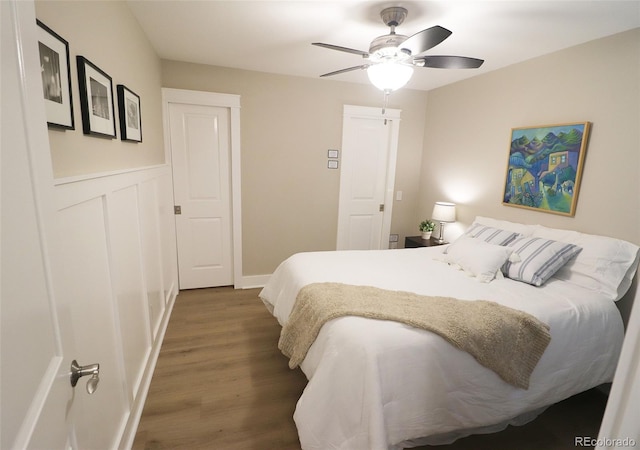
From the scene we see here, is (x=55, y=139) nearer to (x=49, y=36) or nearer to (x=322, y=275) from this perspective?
(x=49, y=36)

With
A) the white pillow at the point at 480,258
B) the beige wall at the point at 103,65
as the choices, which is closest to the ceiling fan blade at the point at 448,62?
the white pillow at the point at 480,258

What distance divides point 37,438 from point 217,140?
327 centimetres

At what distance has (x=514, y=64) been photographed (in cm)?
285

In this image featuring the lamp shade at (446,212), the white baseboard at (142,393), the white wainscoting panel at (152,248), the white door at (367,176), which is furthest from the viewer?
the white door at (367,176)

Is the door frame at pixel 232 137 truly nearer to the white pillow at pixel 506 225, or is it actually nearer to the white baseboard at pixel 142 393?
the white baseboard at pixel 142 393

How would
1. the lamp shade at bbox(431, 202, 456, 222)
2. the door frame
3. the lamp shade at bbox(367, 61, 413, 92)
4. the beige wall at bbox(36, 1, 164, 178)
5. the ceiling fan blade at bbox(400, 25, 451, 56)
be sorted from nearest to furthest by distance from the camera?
the beige wall at bbox(36, 1, 164, 178) < the ceiling fan blade at bbox(400, 25, 451, 56) < the lamp shade at bbox(367, 61, 413, 92) < the door frame < the lamp shade at bbox(431, 202, 456, 222)

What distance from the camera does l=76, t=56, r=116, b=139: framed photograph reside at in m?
1.23

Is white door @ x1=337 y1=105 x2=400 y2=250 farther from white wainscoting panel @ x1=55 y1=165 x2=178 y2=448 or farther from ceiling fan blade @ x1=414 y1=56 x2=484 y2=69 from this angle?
white wainscoting panel @ x1=55 y1=165 x2=178 y2=448

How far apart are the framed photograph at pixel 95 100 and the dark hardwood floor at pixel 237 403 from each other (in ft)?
5.43

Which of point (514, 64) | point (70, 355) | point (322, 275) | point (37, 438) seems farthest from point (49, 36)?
point (514, 64)

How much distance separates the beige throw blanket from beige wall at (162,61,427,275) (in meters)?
1.99

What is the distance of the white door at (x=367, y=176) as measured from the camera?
388 cm

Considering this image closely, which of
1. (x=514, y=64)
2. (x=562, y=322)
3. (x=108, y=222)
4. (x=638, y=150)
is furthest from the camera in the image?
(x=514, y=64)

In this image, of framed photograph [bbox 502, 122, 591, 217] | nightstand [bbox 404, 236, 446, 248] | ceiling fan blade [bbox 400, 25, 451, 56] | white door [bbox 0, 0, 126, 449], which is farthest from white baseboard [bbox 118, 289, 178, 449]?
framed photograph [bbox 502, 122, 591, 217]
